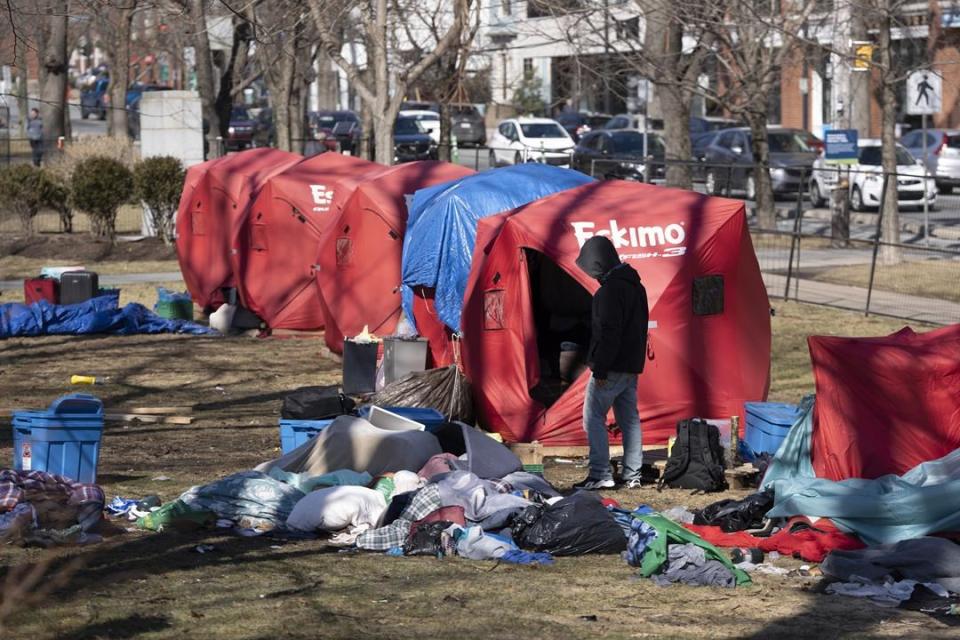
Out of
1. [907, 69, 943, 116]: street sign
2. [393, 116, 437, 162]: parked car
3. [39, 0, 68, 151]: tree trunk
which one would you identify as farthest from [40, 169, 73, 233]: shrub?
[907, 69, 943, 116]: street sign

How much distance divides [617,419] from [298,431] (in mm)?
2234

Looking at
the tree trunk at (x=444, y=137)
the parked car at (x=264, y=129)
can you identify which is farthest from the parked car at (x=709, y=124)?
the parked car at (x=264, y=129)

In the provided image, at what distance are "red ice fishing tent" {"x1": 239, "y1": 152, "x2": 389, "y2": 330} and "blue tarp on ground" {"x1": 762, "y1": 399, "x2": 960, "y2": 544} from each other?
31.4 ft

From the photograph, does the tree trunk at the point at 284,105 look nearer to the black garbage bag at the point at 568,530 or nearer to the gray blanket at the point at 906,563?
the black garbage bag at the point at 568,530

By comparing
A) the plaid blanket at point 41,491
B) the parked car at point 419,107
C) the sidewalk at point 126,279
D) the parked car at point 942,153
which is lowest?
the plaid blanket at point 41,491

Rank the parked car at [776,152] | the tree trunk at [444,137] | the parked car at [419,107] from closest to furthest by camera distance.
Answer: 1. the tree trunk at [444,137]
2. the parked car at [776,152]
3. the parked car at [419,107]

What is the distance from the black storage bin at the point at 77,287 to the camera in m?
18.5

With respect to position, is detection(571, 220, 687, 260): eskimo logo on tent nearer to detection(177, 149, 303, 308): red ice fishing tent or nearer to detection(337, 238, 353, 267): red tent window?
detection(337, 238, 353, 267): red tent window

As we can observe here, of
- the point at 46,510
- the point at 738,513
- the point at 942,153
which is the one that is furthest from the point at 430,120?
the point at 46,510

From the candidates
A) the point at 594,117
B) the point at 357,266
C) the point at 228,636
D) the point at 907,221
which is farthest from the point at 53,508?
the point at 594,117

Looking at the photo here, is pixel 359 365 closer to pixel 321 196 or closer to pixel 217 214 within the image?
pixel 321 196

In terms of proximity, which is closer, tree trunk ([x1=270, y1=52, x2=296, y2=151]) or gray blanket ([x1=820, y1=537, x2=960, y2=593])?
gray blanket ([x1=820, y1=537, x2=960, y2=593])

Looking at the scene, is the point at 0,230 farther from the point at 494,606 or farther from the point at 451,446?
the point at 494,606

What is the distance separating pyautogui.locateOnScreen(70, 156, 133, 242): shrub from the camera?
84.4ft
